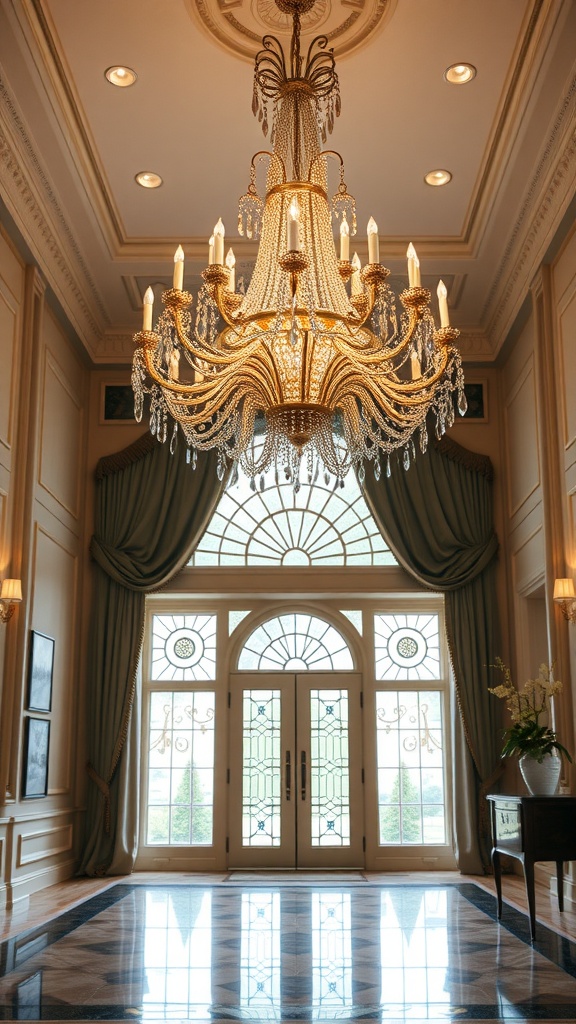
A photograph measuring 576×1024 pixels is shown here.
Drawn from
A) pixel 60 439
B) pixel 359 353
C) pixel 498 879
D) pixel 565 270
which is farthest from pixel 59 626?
pixel 565 270

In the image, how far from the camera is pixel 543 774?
5.53 m

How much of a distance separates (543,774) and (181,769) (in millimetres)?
3899

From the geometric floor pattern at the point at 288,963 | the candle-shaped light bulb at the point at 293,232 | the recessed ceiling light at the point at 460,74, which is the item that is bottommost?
the geometric floor pattern at the point at 288,963

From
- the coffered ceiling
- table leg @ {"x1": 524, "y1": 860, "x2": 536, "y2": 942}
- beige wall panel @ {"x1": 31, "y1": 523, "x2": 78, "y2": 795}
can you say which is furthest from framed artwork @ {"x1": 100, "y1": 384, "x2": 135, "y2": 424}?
table leg @ {"x1": 524, "y1": 860, "x2": 536, "y2": 942}

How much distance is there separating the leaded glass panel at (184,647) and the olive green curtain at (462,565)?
1.89m

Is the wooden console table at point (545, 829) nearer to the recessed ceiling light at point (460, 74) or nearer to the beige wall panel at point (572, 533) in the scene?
the beige wall panel at point (572, 533)

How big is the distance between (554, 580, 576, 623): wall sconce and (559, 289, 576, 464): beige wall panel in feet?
2.59

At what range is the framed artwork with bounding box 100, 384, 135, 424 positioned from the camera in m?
8.94

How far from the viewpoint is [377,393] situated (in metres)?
4.65

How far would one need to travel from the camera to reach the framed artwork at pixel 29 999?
11.3ft

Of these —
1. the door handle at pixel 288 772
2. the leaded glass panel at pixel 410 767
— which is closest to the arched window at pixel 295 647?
the leaded glass panel at pixel 410 767

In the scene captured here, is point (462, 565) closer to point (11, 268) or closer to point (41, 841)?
point (41, 841)

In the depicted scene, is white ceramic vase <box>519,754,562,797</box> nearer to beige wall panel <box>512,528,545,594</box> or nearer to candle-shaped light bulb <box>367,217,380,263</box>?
beige wall panel <box>512,528,545,594</box>

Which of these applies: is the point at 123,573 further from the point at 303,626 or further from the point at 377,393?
the point at 377,393
